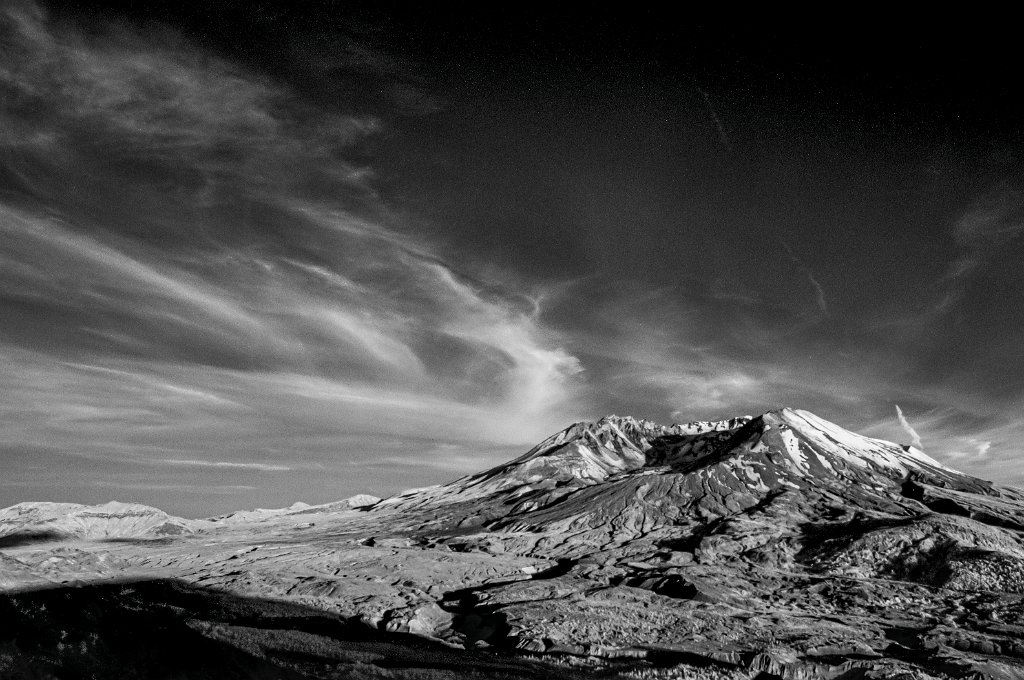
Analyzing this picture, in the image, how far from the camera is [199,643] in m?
32.7

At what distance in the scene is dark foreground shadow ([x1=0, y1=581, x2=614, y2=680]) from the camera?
29.2 meters

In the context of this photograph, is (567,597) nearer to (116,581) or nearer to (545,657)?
(545,657)

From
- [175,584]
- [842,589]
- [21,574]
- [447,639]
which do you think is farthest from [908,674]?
[175,584]

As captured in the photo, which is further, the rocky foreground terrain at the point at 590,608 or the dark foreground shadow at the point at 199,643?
the rocky foreground terrain at the point at 590,608

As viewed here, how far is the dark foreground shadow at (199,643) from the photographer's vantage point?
95.7ft

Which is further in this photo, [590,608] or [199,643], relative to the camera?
[590,608]

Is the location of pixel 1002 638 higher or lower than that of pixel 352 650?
higher

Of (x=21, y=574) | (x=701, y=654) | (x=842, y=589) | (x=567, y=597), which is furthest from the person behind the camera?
(x=842, y=589)

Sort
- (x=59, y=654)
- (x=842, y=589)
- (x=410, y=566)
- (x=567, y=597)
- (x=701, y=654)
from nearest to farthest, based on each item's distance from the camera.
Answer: (x=59, y=654) → (x=701, y=654) → (x=567, y=597) → (x=842, y=589) → (x=410, y=566)

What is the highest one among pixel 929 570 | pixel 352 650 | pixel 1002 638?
pixel 929 570

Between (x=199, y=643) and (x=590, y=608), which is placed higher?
(x=199, y=643)

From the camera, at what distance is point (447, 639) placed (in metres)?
118

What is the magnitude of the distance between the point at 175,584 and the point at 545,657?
355 ft

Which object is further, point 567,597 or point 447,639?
point 567,597
